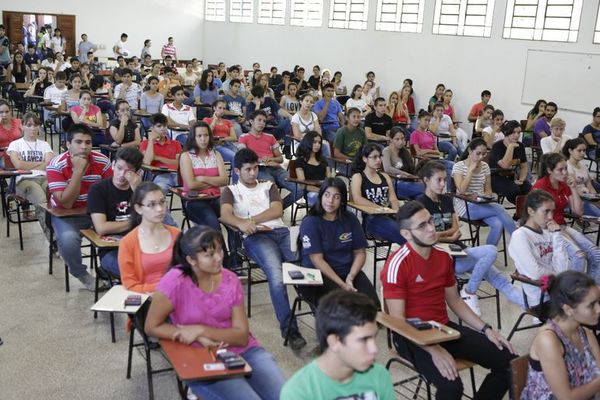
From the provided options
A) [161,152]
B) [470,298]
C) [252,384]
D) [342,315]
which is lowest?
[470,298]

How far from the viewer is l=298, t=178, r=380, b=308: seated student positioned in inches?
150

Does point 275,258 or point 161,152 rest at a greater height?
point 161,152

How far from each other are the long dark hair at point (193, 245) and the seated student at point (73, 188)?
1782mm

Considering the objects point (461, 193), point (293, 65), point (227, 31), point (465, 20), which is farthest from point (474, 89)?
point (227, 31)

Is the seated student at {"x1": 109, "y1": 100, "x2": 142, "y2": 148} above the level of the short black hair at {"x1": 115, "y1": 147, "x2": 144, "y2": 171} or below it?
below

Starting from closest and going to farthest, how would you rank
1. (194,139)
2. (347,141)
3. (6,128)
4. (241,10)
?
(194,139)
(6,128)
(347,141)
(241,10)

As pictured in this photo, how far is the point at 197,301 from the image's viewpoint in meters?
2.73

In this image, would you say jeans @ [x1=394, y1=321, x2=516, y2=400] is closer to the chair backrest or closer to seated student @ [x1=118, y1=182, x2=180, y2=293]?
the chair backrest

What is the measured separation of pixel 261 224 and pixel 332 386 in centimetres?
246

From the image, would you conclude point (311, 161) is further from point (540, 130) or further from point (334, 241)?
point (540, 130)

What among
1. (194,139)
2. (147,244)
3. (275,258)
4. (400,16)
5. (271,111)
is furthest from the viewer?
(400,16)

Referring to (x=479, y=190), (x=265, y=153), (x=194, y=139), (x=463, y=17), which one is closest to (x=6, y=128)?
(x=194, y=139)

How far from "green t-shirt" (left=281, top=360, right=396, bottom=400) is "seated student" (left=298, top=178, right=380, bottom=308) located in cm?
166

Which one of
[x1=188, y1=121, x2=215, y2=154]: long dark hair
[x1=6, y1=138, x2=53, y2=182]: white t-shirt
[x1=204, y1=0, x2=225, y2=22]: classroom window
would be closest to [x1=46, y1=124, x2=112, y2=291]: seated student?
[x1=188, y1=121, x2=215, y2=154]: long dark hair
